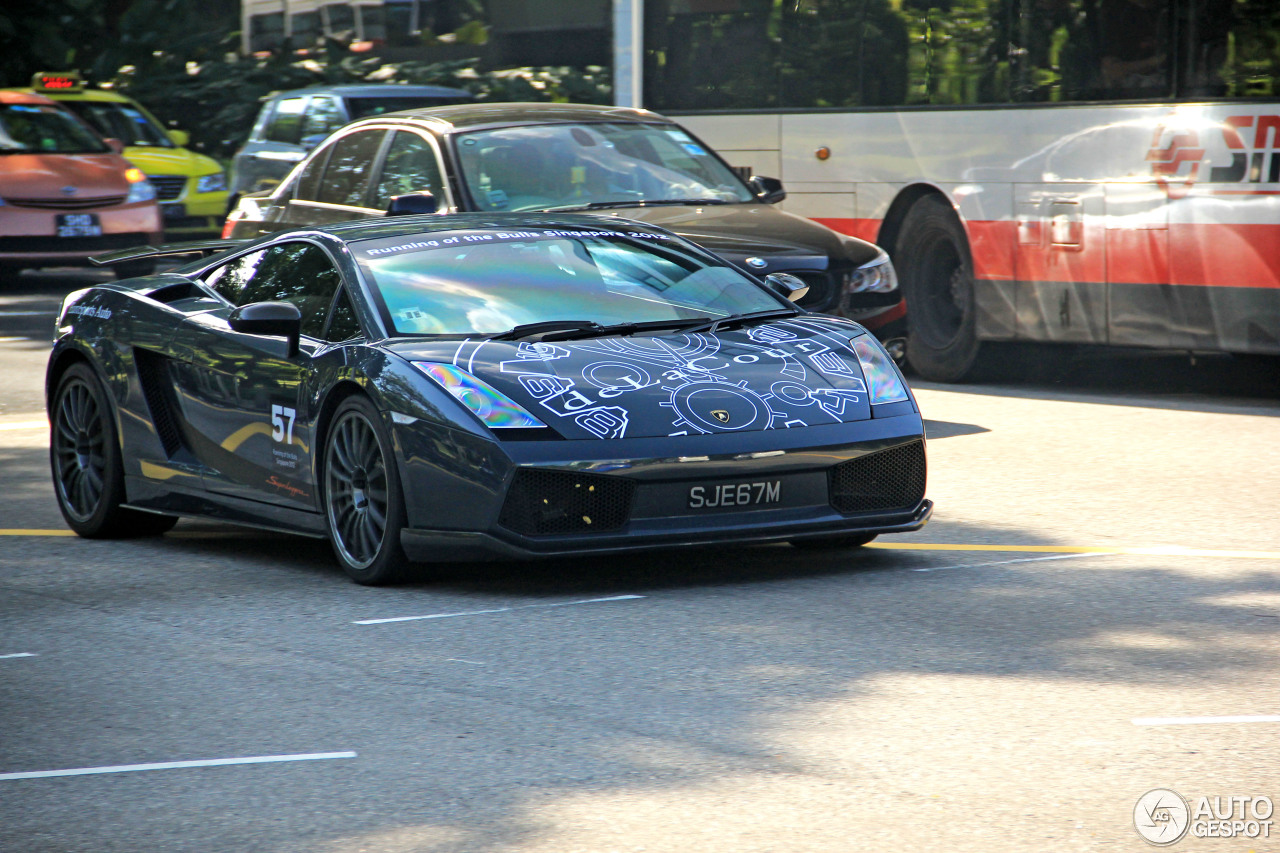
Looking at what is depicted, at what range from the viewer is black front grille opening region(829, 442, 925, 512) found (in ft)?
21.5

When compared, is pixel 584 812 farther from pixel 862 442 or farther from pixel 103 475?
pixel 103 475

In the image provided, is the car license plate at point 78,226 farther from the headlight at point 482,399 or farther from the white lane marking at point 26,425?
the headlight at point 482,399

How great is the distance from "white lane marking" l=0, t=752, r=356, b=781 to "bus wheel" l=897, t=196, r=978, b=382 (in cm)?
904

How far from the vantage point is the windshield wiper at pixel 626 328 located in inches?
266

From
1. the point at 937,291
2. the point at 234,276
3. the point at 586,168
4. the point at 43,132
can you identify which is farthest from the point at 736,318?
the point at 43,132

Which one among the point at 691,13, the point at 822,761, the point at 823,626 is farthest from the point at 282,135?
the point at 822,761

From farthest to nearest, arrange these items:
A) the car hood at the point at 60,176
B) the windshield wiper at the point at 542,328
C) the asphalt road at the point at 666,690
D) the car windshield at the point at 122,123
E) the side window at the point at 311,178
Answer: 1. the car windshield at the point at 122,123
2. the car hood at the point at 60,176
3. the side window at the point at 311,178
4. the windshield wiper at the point at 542,328
5. the asphalt road at the point at 666,690

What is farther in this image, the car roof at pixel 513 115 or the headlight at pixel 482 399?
the car roof at pixel 513 115

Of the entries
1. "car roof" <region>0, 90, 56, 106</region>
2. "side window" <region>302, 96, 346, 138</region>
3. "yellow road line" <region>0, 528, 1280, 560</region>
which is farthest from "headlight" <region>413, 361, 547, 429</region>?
"car roof" <region>0, 90, 56, 106</region>

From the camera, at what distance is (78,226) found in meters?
19.5

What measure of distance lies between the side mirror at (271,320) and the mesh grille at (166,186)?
16409 mm

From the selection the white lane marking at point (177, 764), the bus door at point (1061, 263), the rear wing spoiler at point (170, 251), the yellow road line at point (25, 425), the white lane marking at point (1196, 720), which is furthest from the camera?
the bus door at point (1061, 263)

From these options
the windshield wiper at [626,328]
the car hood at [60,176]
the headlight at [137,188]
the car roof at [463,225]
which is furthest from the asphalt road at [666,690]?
the headlight at [137,188]

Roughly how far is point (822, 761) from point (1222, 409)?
7.62 meters
